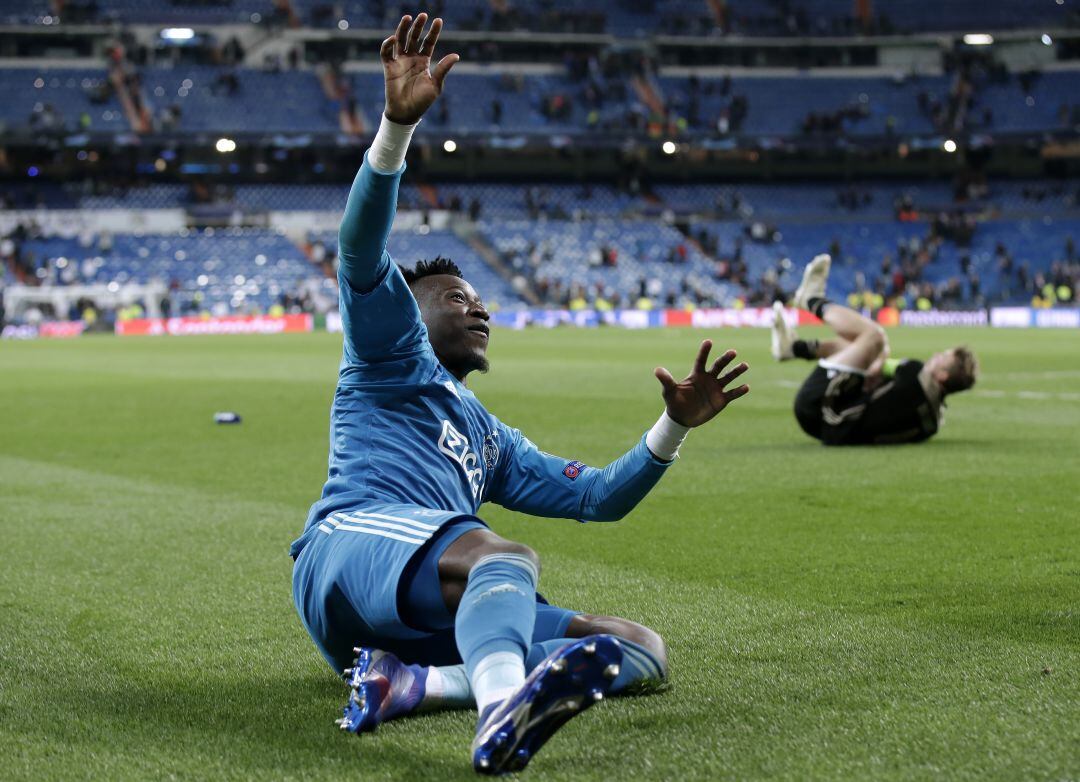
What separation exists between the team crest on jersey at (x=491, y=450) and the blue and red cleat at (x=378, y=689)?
872 mm

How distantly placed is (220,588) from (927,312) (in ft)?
169

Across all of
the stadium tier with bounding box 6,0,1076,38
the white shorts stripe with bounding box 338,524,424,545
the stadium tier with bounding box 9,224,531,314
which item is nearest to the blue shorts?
the white shorts stripe with bounding box 338,524,424,545

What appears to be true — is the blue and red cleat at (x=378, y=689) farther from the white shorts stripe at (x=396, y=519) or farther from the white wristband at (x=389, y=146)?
the white wristband at (x=389, y=146)

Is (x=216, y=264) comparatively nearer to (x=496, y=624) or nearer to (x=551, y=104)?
(x=551, y=104)

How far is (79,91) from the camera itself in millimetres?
63188

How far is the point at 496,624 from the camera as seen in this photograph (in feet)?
11.8

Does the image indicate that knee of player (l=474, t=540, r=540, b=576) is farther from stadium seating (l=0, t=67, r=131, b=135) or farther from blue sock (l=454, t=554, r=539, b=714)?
stadium seating (l=0, t=67, r=131, b=135)

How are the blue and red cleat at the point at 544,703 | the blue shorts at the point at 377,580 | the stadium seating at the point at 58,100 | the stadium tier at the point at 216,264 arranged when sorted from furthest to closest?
the stadium seating at the point at 58,100 → the stadium tier at the point at 216,264 → the blue shorts at the point at 377,580 → the blue and red cleat at the point at 544,703

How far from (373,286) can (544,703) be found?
1409mm

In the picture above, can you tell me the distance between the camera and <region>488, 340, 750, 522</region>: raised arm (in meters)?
4.46

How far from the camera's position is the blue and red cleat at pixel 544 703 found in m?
3.30

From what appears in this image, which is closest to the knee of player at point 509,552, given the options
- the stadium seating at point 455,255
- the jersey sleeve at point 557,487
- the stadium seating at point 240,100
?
the jersey sleeve at point 557,487

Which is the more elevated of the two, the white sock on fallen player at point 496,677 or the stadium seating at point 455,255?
the white sock on fallen player at point 496,677

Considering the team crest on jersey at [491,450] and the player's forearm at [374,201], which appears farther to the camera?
the team crest on jersey at [491,450]
